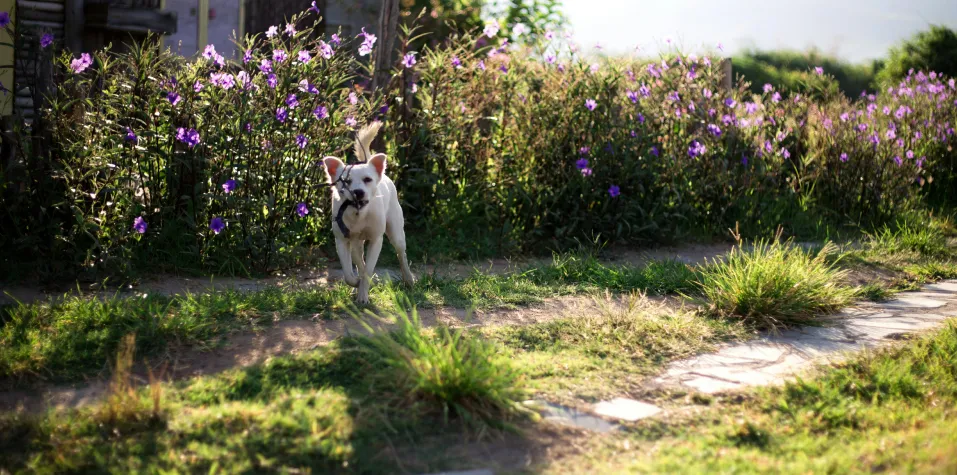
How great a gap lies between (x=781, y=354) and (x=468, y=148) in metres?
3.74

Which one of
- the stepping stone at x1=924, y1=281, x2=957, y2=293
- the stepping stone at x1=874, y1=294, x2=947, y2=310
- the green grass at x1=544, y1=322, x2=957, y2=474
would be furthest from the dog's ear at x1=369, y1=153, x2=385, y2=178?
the stepping stone at x1=924, y1=281, x2=957, y2=293

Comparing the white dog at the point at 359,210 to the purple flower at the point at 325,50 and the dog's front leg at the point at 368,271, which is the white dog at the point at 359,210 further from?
the purple flower at the point at 325,50

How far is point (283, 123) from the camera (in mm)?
6250

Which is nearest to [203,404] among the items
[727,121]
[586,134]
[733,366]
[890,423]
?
[733,366]

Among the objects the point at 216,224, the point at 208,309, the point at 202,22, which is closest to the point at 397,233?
the point at 216,224

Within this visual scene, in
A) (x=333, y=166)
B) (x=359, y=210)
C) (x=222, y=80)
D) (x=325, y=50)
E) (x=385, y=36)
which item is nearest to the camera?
(x=359, y=210)

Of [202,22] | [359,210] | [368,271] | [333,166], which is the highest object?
[202,22]

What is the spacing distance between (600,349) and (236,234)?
289 centimetres

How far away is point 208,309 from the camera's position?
4887 millimetres

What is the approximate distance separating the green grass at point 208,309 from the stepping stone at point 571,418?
167 cm

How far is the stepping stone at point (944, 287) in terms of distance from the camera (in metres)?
6.46

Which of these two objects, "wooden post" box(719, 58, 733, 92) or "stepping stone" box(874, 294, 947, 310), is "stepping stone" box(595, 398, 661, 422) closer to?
"stepping stone" box(874, 294, 947, 310)

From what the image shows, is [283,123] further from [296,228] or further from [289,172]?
[296,228]

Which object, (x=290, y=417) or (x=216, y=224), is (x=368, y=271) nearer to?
(x=216, y=224)
